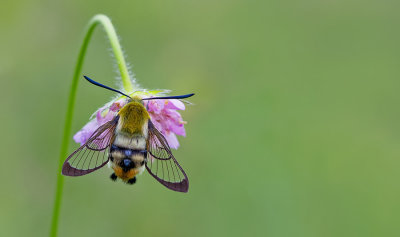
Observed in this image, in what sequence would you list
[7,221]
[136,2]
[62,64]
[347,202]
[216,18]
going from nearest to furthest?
[7,221], [347,202], [62,64], [136,2], [216,18]

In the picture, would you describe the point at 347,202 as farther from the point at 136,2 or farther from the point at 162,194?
the point at 136,2

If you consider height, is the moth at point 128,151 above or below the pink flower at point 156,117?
below

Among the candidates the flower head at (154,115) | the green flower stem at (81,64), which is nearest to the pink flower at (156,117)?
the flower head at (154,115)

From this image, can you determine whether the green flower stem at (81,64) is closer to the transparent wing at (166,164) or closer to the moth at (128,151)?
the moth at (128,151)

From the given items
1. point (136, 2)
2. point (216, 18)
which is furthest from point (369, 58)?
point (136, 2)

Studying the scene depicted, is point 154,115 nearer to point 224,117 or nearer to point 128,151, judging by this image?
point 128,151

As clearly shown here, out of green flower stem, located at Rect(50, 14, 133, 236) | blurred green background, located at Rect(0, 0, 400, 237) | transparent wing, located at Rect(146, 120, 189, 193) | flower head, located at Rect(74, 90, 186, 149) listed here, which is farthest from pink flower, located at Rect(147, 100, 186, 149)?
blurred green background, located at Rect(0, 0, 400, 237)

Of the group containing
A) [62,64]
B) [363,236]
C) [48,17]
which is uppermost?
[48,17]
